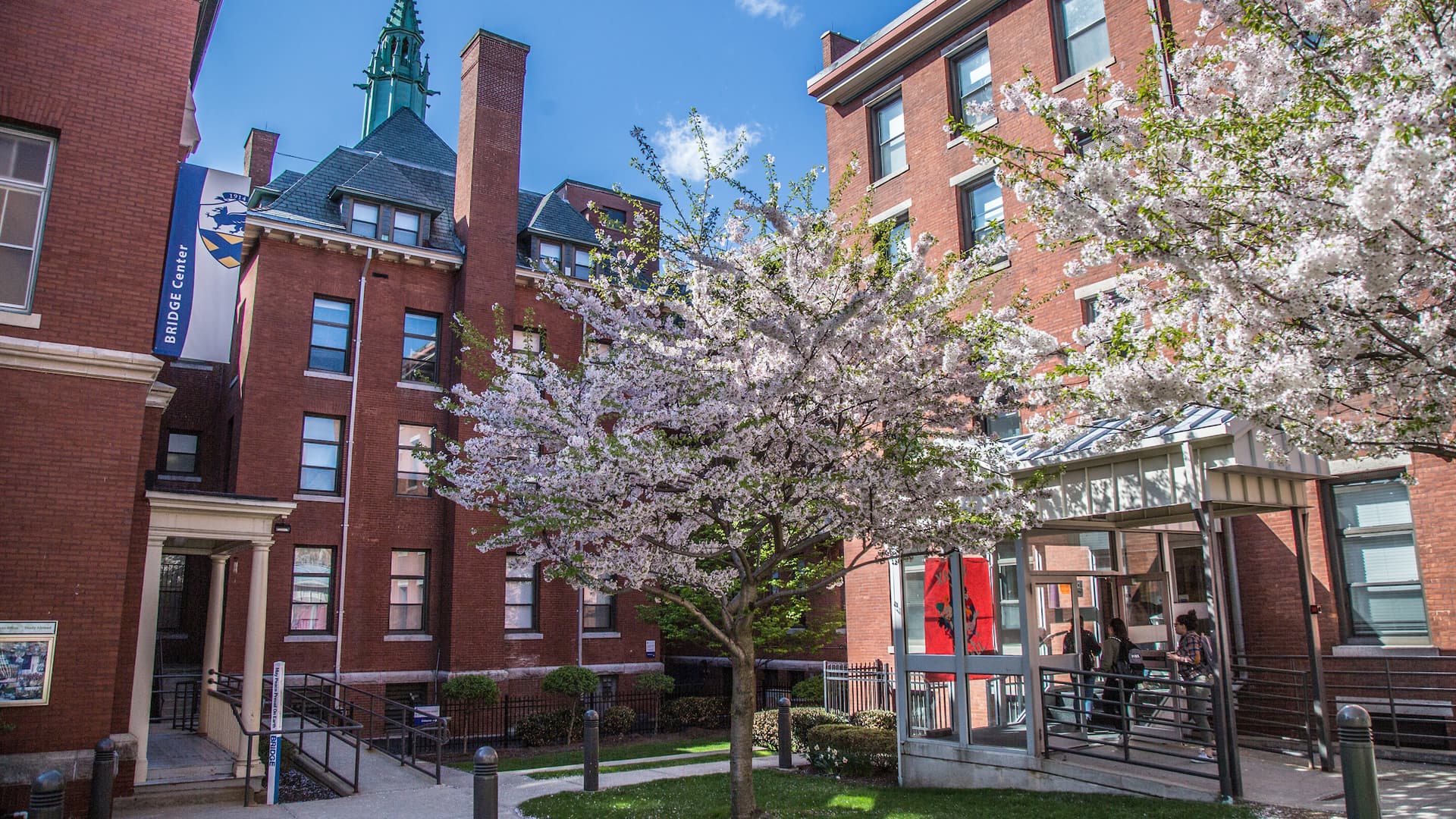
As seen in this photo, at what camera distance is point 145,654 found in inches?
511

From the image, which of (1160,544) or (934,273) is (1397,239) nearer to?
(934,273)

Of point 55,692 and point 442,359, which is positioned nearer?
point 55,692

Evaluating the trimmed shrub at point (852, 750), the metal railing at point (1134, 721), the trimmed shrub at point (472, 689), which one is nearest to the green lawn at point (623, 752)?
the trimmed shrub at point (472, 689)

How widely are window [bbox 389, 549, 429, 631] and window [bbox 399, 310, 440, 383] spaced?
491cm

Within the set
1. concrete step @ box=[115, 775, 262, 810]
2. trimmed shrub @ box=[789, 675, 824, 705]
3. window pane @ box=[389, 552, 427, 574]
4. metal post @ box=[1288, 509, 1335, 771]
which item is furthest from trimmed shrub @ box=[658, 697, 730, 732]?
metal post @ box=[1288, 509, 1335, 771]

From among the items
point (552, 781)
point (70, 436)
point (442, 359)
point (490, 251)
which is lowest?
point (552, 781)

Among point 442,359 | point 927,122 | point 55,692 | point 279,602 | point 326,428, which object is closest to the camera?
point 55,692

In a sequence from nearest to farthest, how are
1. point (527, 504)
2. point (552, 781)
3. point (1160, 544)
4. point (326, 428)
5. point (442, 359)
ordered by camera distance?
point (527, 504) < point (1160, 544) < point (552, 781) < point (326, 428) < point (442, 359)

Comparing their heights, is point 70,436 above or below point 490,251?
below

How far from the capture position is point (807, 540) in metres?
→ 10.7

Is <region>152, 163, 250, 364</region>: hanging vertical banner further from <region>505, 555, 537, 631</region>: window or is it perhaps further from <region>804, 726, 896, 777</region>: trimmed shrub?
<region>505, 555, 537, 631</region>: window

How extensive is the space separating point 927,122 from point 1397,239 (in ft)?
53.7

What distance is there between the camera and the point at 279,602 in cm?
2253

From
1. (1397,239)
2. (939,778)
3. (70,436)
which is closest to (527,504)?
(70,436)
